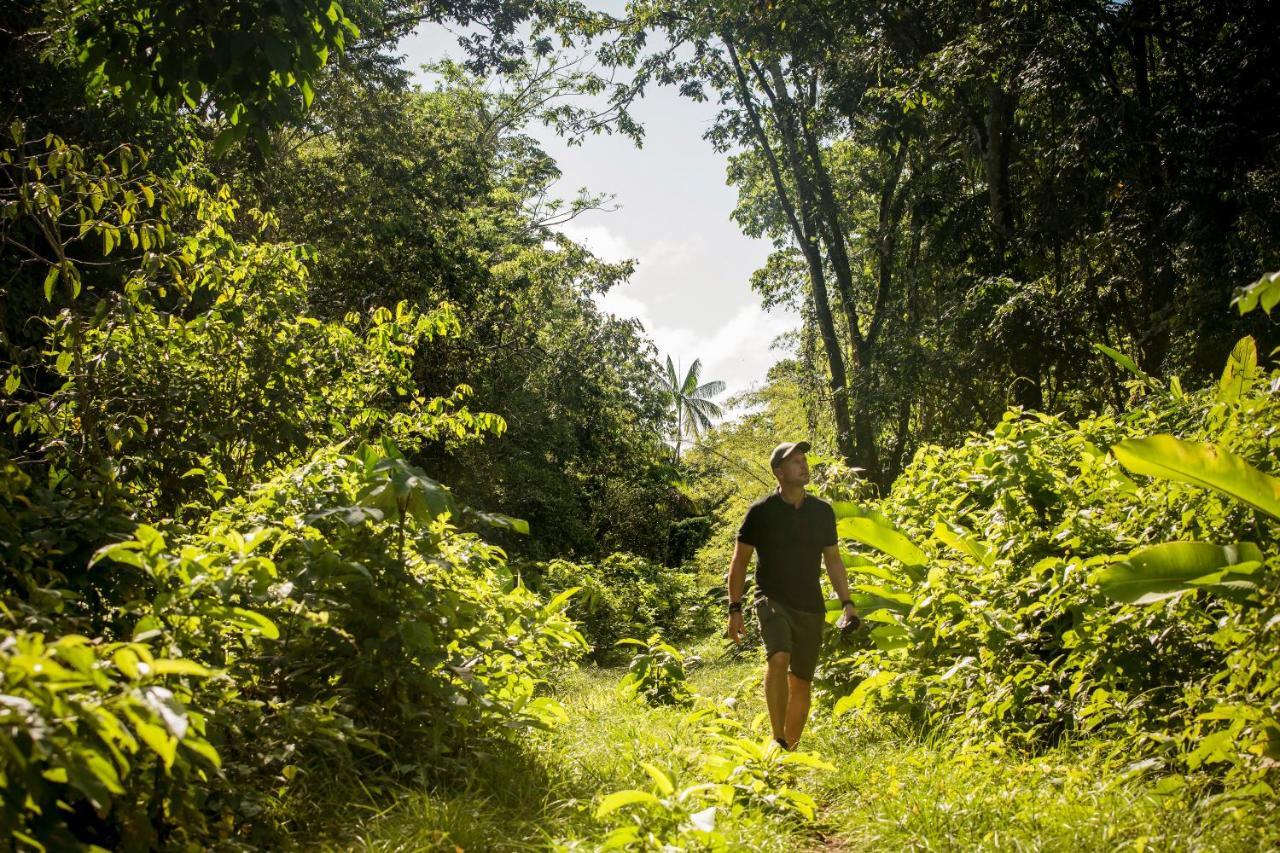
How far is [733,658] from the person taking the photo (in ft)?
39.0

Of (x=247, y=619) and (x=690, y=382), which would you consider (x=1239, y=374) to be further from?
(x=690, y=382)

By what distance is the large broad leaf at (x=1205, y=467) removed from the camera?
338cm

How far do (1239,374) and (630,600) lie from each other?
1413 centimetres

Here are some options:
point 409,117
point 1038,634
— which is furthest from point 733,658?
point 409,117

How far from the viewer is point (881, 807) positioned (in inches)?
148

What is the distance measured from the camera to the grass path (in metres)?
3.08

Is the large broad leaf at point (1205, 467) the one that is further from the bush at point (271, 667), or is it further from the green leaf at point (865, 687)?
the bush at point (271, 667)

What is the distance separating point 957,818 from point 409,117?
1787 centimetres

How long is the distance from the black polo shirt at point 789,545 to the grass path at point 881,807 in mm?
909

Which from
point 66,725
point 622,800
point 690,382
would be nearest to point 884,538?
point 622,800

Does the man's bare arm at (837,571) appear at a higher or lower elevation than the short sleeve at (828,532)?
lower

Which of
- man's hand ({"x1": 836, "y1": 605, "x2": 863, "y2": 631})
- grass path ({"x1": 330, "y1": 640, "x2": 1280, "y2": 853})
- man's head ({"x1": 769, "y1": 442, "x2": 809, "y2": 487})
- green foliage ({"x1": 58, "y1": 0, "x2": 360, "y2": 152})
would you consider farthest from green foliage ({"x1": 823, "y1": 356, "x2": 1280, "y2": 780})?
green foliage ({"x1": 58, "y1": 0, "x2": 360, "y2": 152})

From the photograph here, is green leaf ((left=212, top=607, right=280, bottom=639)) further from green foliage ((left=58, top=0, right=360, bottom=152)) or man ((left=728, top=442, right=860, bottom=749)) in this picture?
man ((left=728, top=442, right=860, bottom=749))

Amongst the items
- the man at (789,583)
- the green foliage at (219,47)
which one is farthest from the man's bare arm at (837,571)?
the green foliage at (219,47)
